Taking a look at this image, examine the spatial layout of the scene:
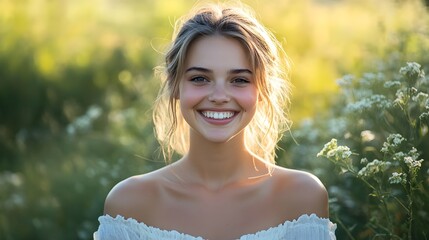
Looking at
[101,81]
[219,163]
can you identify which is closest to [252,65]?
[219,163]

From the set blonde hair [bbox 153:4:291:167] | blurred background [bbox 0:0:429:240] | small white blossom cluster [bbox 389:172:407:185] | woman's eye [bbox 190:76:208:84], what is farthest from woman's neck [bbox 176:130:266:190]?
blurred background [bbox 0:0:429:240]

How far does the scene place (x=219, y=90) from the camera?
143 inches

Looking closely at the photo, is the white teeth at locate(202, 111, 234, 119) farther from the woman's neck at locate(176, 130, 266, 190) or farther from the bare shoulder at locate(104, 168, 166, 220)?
the bare shoulder at locate(104, 168, 166, 220)

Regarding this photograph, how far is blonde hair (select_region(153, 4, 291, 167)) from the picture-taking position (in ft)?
12.3

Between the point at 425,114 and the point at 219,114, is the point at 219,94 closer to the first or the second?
the point at 219,114

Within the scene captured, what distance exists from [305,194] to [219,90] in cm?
50

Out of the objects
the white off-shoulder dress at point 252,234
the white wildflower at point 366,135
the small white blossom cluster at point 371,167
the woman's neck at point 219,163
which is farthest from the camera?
the white wildflower at point 366,135

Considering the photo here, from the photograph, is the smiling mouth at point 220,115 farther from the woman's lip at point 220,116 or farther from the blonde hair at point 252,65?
the blonde hair at point 252,65

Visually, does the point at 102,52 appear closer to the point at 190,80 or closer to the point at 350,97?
the point at 350,97

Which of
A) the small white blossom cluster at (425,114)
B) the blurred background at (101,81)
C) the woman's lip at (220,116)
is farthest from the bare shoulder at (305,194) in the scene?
A: the blurred background at (101,81)

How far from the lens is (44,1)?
33.3ft

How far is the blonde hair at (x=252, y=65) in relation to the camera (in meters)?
3.73

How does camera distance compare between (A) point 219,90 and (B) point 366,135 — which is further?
(B) point 366,135

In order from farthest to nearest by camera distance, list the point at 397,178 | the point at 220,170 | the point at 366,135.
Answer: the point at 366,135
the point at 220,170
the point at 397,178
